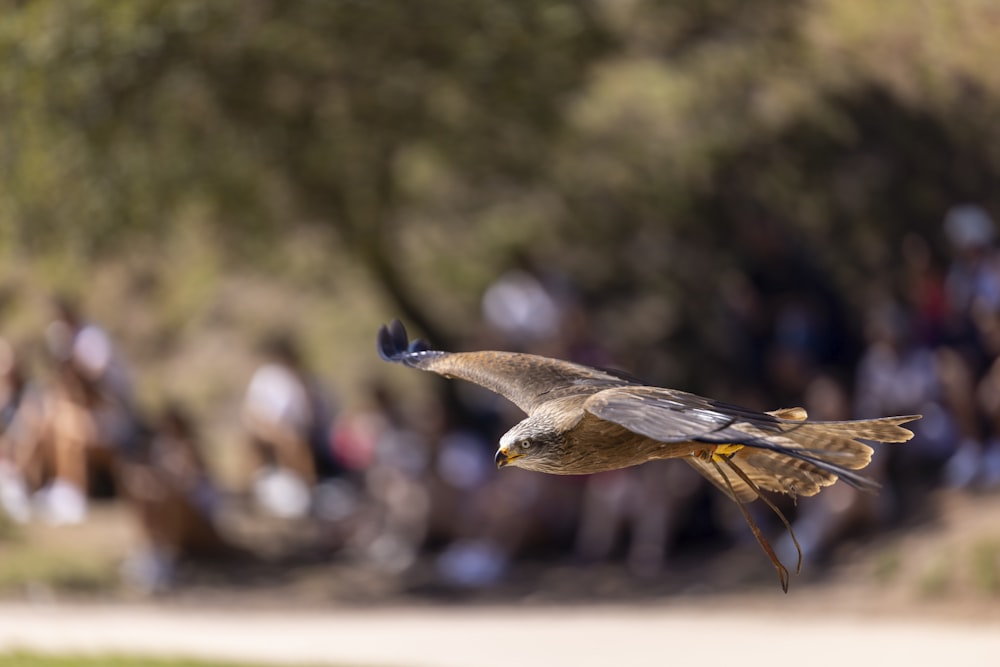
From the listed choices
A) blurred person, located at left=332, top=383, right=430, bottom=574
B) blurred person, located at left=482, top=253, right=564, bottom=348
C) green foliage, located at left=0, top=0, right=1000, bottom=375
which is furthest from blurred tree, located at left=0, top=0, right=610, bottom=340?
blurred person, located at left=332, top=383, right=430, bottom=574

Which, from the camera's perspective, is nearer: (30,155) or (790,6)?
(30,155)

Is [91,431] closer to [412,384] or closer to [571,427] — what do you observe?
[412,384]

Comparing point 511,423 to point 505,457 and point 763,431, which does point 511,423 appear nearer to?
point 505,457

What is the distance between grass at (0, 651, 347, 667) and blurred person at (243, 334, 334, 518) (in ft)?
13.1

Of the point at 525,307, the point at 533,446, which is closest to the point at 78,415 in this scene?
the point at 525,307

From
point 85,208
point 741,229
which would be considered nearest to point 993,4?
point 741,229

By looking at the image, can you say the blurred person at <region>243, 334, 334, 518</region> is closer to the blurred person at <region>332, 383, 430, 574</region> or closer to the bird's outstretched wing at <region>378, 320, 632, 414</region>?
the blurred person at <region>332, 383, 430, 574</region>

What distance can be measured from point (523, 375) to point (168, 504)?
5684 millimetres

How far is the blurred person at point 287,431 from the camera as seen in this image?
11648mm

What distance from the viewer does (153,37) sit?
984 cm

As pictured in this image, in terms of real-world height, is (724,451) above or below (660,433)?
above

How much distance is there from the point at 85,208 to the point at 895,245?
6.45 m

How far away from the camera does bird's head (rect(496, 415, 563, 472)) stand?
5109 millimetres

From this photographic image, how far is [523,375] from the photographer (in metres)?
5.96
